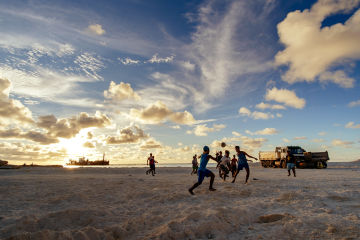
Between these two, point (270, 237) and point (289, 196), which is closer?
point (270, 237)

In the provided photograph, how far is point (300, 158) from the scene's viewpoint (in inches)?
1211

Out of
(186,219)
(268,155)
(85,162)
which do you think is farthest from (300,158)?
(85,162)

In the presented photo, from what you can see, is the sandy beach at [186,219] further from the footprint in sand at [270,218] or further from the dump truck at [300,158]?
the dump truck at [300,158]

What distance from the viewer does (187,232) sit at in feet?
Answer: 13.4

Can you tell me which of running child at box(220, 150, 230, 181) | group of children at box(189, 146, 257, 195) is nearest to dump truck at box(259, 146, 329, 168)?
group of children at box(189, 146, 257, 195)

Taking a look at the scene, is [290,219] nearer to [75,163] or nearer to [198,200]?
[198,200]

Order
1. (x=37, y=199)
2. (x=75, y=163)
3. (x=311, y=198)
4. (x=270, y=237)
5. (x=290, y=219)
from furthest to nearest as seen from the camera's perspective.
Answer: (x=75, y=163), (x=37, y=199), (x=311, y=198), (x=290, y=219), (x=270, y=237)

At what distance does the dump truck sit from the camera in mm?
30188

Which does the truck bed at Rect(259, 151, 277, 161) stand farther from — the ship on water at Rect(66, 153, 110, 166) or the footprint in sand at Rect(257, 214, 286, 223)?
the ship on water at Rect(66, 153, 110, 166)

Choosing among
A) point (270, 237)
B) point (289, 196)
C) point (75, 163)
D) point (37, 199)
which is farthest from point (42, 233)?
point (75, 163)

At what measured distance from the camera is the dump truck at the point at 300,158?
30188 millimetres

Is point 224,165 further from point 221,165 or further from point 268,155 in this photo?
point 268,155

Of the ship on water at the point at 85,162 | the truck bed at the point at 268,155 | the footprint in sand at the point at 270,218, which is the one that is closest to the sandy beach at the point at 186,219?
the footprint in sand at the point at 270,218

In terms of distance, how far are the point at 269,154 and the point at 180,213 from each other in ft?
113
